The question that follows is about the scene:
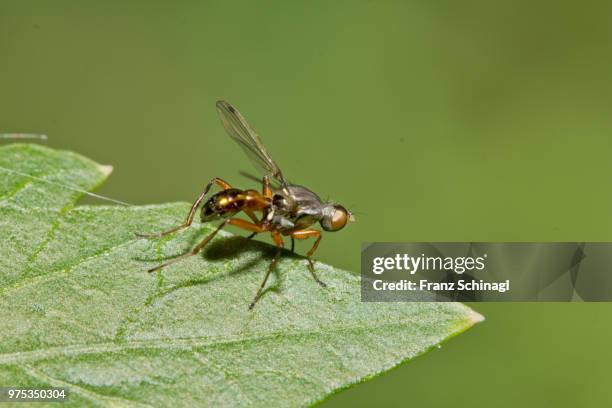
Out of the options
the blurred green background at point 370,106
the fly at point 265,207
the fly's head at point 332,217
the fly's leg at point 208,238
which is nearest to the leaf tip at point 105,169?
the fly at point 265,207

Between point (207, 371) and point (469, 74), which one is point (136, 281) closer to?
point (207, 371)

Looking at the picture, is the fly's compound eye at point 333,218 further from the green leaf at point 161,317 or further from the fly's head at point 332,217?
the green leaf at point 161,317

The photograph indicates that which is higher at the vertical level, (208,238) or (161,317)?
(208,238)

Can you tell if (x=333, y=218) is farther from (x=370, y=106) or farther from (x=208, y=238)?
(x=370, y=106)

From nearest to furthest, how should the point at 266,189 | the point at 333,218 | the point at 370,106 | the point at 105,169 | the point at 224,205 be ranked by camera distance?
the point at 105,169 < the point at 224,205 < the point at 266,189 < the point at 333,218 < the point at 370,106

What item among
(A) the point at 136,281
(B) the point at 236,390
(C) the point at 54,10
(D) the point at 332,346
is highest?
(C) the point at 54,10

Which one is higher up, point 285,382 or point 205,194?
point 205,194

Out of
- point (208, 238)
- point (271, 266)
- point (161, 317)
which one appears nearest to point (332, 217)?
point (271, 266)

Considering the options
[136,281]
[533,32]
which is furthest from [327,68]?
[136,281]
